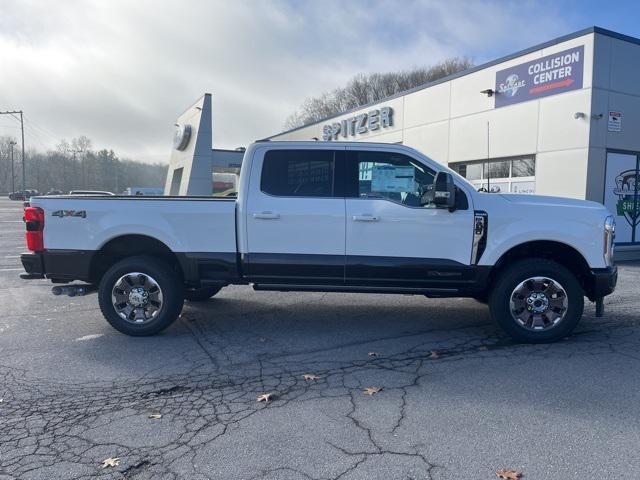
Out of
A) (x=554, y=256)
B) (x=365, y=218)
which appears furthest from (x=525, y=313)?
(x=365, y=218)

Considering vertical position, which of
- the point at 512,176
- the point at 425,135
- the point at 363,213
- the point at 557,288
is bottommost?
the point at 557,288

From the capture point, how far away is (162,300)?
5445 mm

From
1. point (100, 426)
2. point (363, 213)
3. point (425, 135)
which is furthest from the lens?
point (425, 135)

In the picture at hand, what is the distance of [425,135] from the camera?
17.3 meters

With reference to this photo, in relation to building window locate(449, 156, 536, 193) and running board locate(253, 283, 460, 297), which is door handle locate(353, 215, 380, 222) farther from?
building window locate(449, 156, 536, 193)

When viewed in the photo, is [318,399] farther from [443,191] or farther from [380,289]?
[443,191]

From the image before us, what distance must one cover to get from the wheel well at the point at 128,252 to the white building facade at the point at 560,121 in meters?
8.51

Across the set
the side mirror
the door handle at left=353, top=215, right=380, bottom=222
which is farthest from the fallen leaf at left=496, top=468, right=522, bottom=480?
the door handle at left=353, top=215, right=380, bottom=222

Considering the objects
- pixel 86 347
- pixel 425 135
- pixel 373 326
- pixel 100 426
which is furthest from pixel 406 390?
pixel 425 135

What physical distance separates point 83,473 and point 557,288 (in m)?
4.62

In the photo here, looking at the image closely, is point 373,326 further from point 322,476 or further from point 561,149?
point 561,149

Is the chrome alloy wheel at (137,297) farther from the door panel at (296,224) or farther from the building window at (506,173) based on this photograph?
the building window at (506,173)

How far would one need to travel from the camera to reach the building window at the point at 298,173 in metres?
5.43

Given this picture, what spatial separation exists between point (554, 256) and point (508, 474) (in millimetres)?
3347
